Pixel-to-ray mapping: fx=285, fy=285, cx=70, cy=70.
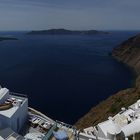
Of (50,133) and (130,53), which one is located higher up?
(50,133)

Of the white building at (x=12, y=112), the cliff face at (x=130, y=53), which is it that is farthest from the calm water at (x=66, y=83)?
the white building at (x=12, y=112)

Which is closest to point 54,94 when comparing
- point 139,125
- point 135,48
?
point 139,125

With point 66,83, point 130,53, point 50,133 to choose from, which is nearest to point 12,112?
point 50,133

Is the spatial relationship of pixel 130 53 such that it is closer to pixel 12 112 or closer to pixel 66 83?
pixel 66 83

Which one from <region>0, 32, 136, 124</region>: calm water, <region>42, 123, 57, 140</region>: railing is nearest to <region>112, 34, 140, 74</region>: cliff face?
<region>0, 32, 136, 124</region>: calm water

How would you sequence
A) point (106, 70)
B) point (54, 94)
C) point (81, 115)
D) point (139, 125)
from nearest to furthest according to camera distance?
point (139, 125)
point (81, 115)
point (54, 94)
point (106, 70)

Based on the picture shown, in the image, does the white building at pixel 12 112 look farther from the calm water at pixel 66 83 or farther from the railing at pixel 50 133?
the calm water at pixel 66 83

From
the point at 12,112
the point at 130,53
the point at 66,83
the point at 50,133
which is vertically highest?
the point at 12,112

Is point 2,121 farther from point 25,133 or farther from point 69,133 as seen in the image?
point 69,133

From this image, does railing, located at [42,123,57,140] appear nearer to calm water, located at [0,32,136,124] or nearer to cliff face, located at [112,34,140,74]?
calm water, located at [0,32,136,124]
